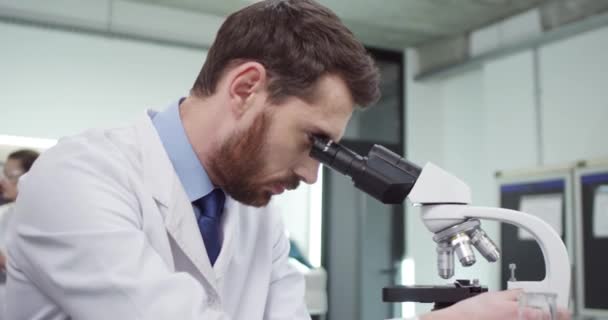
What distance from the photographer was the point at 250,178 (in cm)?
115

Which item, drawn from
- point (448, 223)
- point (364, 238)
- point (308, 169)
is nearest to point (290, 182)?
point (308, 169)

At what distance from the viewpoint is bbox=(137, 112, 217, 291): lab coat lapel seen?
3.51 ft

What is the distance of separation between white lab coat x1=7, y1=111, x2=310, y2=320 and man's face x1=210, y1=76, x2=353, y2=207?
3.9 inches

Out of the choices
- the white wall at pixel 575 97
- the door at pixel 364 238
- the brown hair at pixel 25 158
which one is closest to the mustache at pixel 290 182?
the brown hair at pixel 25 158

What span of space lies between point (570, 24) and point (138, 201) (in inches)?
144

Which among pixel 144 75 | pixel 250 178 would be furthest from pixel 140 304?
pixel 144 75

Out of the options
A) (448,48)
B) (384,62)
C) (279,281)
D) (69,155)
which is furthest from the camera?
(384,62)

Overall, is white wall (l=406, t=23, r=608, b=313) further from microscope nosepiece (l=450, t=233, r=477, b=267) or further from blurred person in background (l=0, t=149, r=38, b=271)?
microscope nosepiece (l=450, t=233, r=477, b=267)

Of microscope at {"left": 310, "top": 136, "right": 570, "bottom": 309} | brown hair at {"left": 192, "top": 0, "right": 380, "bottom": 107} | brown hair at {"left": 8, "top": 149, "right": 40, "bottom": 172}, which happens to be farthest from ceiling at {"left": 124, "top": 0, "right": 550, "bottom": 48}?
microscope at {"left": 310, "top": 136, "right": 570, "bottom": 309}

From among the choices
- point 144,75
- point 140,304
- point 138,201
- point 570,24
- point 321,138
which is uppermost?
point 570,24

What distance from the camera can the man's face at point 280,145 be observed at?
1106 mm

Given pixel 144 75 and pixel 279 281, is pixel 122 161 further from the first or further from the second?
pixel 144 75

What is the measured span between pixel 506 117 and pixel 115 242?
4031 millimetres

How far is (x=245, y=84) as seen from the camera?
1.11 meters
